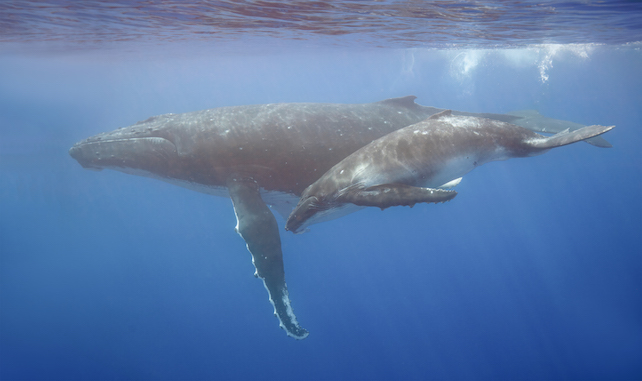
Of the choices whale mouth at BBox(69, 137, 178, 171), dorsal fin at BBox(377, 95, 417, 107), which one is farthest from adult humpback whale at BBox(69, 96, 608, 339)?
dorsal fin at BBox(377, 95, 417, 107)

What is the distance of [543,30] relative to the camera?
18.0m

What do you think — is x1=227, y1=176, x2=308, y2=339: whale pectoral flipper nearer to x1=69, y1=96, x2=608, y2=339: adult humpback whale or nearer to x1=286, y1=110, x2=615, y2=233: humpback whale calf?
x1=69, y1=96, x2=608, y2=339: adult humpback whale

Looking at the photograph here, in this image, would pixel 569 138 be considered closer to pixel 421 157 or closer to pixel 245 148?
pixel 421 157

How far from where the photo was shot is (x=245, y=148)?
7559 mm

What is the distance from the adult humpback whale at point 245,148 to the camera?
24.7 feet

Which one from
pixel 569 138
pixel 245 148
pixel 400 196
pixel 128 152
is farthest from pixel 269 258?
pixel 569 138

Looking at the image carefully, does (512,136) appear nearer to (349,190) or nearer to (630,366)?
(349,190)

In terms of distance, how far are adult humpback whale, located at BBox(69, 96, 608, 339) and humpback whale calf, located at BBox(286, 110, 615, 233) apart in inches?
62.4

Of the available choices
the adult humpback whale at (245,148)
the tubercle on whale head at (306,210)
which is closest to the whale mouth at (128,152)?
the adult humpback whale at (245,148)

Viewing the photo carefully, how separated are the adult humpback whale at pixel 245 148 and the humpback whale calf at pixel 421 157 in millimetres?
1584

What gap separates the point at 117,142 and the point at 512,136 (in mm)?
8648

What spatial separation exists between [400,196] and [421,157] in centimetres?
121

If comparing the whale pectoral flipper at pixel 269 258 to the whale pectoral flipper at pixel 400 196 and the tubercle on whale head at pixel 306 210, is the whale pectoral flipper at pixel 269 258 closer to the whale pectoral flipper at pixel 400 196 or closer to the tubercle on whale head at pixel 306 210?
the tubercle on whale head at pixel 306 210

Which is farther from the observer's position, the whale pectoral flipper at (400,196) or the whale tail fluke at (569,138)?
the whale tail fluke at (569,138)
